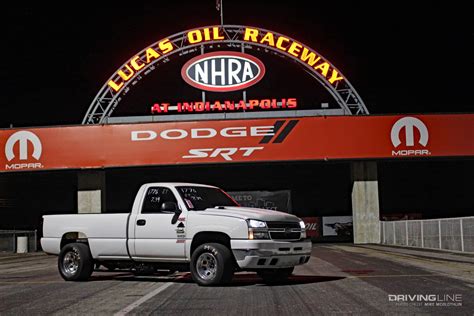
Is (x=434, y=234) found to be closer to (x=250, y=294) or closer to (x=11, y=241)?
(x=250, y=294)

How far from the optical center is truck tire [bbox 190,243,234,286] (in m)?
10.8

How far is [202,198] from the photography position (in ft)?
40.3

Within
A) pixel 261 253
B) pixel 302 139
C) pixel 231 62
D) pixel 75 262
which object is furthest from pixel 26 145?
pixel 261 253

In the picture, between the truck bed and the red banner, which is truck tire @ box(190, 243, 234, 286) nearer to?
the truck bed

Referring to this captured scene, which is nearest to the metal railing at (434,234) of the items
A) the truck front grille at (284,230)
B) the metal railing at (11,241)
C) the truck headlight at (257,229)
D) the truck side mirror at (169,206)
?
the truck front grille at (284,230)

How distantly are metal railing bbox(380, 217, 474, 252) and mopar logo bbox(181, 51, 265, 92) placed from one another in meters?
11.4

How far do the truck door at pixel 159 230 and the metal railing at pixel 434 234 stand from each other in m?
12.8

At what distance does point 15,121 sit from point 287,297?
46.3 metres

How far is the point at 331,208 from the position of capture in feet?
164

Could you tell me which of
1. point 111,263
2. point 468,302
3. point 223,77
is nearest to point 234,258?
point 111,263

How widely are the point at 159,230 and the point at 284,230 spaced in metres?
2.40

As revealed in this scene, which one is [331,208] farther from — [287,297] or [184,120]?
[287,297]

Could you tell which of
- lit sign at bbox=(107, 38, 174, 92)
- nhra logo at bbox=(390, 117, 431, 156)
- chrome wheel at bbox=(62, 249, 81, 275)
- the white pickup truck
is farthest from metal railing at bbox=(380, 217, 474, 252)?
lit sign at bbox=(107, 38, 174, 92)

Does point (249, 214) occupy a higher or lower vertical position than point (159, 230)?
higher
